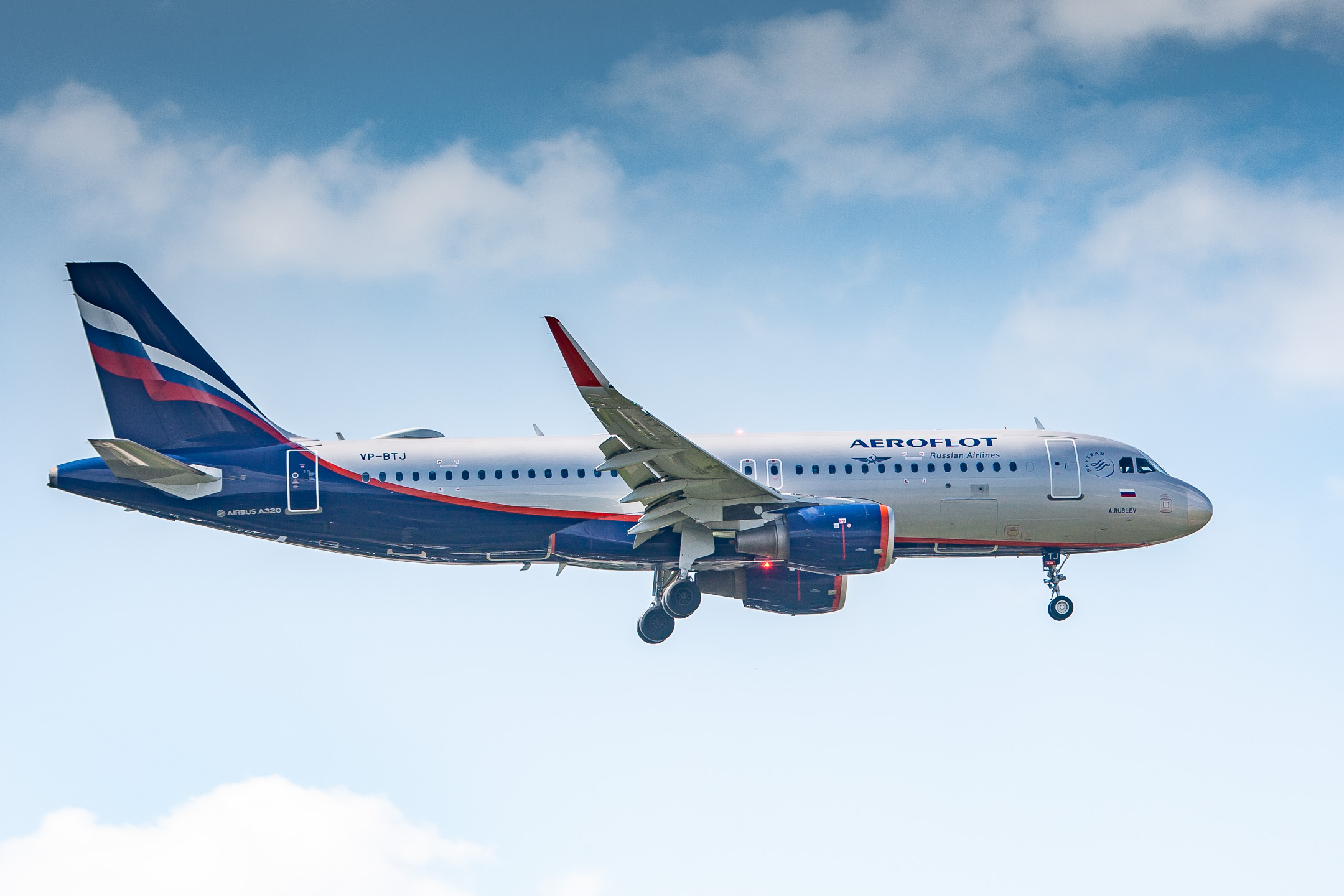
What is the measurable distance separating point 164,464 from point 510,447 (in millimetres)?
8996

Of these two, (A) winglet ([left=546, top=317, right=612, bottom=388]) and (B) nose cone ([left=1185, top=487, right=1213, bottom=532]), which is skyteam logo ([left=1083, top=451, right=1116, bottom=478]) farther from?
(A) winglet ([left=546, top=317, right=612, bottom=388])

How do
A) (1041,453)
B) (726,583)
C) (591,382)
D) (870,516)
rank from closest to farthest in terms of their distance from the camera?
1. (591,382)
2. (870,516)
3. (1041,453)
4. (726,583)

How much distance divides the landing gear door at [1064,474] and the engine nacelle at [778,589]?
24.2 ft

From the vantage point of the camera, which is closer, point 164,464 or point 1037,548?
point 164,464

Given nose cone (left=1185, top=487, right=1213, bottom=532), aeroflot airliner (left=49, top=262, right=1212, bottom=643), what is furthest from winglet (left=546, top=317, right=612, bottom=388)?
nose cone (left=1185, top=487, right=1213, bottom=532)

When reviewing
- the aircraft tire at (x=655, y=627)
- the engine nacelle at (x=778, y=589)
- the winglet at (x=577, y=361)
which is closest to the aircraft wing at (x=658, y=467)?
the winglet at (x=577, y=361)

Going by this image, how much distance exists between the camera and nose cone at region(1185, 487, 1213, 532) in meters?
40.3

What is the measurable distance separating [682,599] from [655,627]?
125cm

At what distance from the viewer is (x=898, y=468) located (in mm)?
39031

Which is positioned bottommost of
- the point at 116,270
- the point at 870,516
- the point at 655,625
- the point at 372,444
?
the point at 655,625

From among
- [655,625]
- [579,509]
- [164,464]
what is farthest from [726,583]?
[164,464]

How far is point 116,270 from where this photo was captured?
39.9 metres

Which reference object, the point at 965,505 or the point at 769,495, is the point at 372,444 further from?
the point at 965,505

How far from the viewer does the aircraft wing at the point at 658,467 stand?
32.6m
